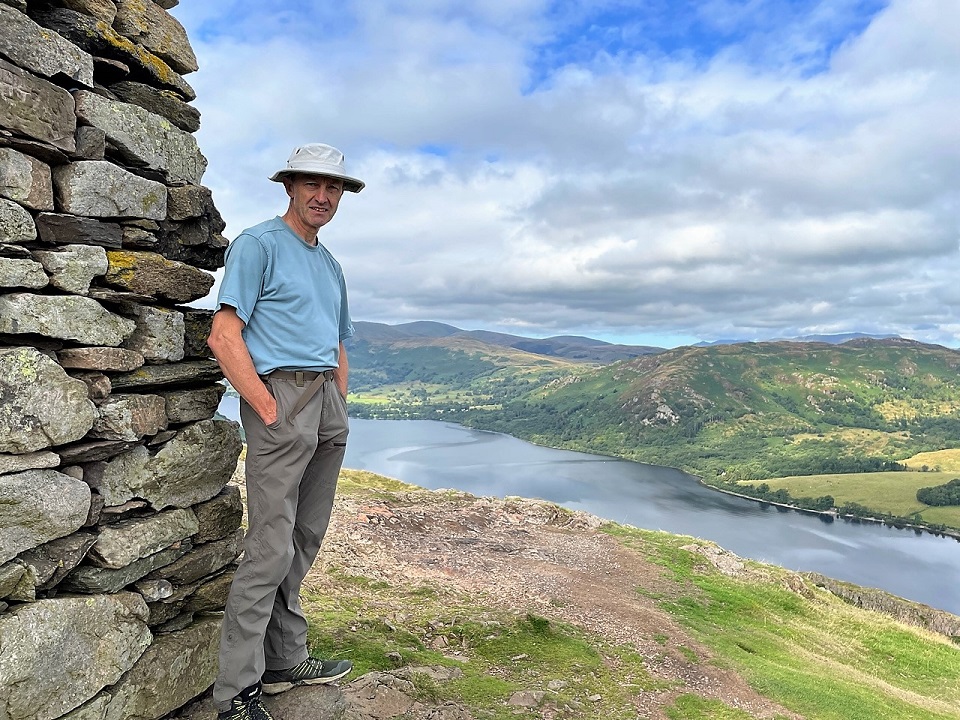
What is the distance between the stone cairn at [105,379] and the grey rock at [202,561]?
0.8 inches

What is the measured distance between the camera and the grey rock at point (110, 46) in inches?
210

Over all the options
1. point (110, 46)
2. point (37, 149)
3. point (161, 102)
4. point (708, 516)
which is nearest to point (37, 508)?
point (37, 149)

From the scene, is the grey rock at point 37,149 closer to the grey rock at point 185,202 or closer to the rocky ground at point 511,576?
the grey rock at point 185,202

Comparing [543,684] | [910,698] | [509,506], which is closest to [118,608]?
[543,684]

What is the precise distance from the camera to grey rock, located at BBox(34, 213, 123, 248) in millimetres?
5105

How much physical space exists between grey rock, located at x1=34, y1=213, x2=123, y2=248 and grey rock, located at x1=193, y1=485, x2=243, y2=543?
106 inches

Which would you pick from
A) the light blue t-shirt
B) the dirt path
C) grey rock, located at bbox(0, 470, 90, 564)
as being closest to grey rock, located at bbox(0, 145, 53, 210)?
the light blue t-shirt

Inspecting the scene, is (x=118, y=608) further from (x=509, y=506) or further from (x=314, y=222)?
(x=509, y=506)

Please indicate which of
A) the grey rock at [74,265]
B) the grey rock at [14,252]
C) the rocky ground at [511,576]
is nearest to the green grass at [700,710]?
the rocky ground at [511,576]

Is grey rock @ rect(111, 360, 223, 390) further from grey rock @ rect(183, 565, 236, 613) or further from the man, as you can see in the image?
grey rock @ rect(183, 565, 236, 613)

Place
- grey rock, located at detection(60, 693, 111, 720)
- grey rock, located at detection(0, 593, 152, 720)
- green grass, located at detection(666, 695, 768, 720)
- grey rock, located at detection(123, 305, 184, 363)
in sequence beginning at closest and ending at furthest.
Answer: grey rock, located at detection(0, 593, 152, 720) → grey rock, located at detection(60, 693, 111, 720) → grey rock, located at detection(123, 305, 184, 363) → green grass, located at detection(666, 695, 768, 720)

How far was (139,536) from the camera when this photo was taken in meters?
5.54

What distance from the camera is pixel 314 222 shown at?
5855mm

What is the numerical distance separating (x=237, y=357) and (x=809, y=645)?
16.8 meters
